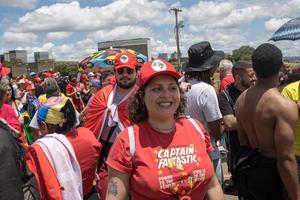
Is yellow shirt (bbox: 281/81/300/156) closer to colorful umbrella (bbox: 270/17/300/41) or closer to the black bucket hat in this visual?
the black bucket hat

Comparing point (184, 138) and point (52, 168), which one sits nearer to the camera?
point (184, 138)

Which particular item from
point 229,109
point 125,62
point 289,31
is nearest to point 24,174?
point 125,62

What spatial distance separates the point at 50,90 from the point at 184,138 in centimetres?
427

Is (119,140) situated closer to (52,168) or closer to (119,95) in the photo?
(52,168)

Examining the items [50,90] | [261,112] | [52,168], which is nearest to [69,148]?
[52,168]

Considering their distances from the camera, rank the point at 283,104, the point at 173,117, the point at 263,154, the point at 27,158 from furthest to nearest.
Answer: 1. the point at 263,154
2. the point at 283,104
3. the point at 27,158
4. the point at 173,117

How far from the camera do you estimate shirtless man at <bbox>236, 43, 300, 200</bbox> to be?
9.66ft

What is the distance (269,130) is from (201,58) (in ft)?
4.34

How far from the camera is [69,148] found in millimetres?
2943

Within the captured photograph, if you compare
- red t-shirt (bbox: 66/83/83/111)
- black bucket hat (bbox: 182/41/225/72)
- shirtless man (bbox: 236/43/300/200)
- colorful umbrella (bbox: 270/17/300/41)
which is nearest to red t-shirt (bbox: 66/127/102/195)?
shirtless man (bbox: 236/43/300/200)

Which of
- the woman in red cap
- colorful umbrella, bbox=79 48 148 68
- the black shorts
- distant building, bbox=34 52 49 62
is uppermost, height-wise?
distant building, bbox=34 52 49 62

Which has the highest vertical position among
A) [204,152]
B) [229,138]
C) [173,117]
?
[173,117]

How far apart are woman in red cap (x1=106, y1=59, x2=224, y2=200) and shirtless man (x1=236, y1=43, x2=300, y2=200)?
737 millimetres

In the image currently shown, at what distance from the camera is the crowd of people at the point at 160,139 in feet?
7.40
